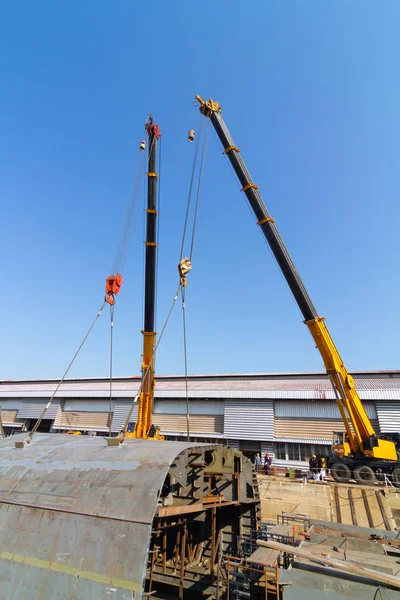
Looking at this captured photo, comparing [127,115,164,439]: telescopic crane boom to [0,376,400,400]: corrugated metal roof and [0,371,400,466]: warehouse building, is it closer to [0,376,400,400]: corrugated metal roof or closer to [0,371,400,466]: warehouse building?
[0,371,400,466]: warehouse building

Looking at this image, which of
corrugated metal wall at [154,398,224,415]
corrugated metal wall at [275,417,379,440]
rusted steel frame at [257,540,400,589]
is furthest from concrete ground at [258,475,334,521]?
rusted steel frame at [257,540,400,589]

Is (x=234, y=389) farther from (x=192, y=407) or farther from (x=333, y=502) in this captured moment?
(x=333, y=502)

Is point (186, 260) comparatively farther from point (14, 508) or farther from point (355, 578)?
point (355, 578)

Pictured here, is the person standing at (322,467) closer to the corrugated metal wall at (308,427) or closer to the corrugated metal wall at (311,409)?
the corrugated metal wall at (308,427)

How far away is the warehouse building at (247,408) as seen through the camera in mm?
25984

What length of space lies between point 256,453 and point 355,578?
22.9 meters

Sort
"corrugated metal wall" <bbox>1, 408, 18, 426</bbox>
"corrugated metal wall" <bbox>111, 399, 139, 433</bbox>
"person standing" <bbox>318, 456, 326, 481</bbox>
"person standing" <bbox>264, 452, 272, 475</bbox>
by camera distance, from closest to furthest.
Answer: "person standing" <bbox>318, 456, 326, 481</bbox> → "person standing" <bbox>264, 452, 272, 475</bbox> → "corrugated metal wall" <bbox>111, 399, 139, 433</bbox> → "corrugated metal wall" <bbox>1, 408, 18, 426</bbox>

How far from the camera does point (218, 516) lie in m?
11.2

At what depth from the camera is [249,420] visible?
93.8 ft

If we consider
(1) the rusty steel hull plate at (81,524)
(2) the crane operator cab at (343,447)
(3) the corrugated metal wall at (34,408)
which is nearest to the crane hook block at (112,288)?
(1) the rusty steel hull plate at (81,524)

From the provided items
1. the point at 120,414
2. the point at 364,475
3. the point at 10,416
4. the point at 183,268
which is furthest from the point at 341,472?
the point at 10,416

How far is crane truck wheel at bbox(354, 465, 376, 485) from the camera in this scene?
1870cm

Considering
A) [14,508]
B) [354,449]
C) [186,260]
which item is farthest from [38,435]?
[354,449]

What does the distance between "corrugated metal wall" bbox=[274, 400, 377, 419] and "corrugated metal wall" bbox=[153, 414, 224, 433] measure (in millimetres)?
5908
